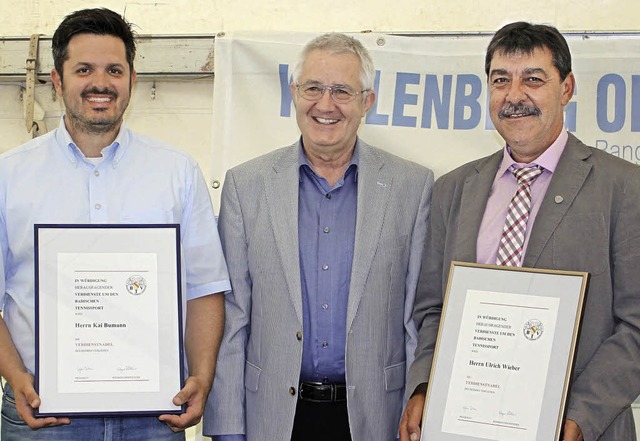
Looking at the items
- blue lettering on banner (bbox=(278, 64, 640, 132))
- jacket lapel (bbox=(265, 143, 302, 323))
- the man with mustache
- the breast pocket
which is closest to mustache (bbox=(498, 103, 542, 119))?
the man with mustache

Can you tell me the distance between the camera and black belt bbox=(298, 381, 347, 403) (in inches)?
98.1

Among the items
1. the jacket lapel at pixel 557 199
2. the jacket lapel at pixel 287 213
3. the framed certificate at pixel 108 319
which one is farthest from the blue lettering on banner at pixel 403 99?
the framed certificate at pixel 108 319

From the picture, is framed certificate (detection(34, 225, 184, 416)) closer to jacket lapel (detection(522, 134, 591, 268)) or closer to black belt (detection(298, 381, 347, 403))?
black belt (detection(298, 381, 347, 403))

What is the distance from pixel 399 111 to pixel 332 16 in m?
0.51

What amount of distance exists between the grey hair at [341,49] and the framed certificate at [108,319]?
2.35 ft

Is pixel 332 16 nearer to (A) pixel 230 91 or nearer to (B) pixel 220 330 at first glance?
(A) pixel 230 91

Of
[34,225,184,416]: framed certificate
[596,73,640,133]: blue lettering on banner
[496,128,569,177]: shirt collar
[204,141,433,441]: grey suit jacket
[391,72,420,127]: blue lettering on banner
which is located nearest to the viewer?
[34,225,184,416]: framed certificate

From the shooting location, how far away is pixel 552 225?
2236mm

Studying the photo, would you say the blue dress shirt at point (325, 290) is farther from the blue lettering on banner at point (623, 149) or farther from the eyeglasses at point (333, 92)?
the blue lettering on banner at point (623, 149)

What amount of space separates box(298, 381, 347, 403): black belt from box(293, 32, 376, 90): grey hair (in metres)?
0.91

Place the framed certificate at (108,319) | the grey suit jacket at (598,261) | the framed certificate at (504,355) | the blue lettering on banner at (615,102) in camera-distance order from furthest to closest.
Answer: the blue lettering on banner at (615,102) → the framed certificate at (108,319) → the grey suit jacket at (598,261) → the framed certificate at (504,355)

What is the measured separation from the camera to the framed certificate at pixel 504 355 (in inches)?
79.9

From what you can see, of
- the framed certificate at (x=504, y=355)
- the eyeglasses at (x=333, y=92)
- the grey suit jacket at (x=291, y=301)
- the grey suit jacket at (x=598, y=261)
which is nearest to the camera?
the framed certificate at (x=504, y=355)

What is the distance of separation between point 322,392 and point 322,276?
33 centimetres
